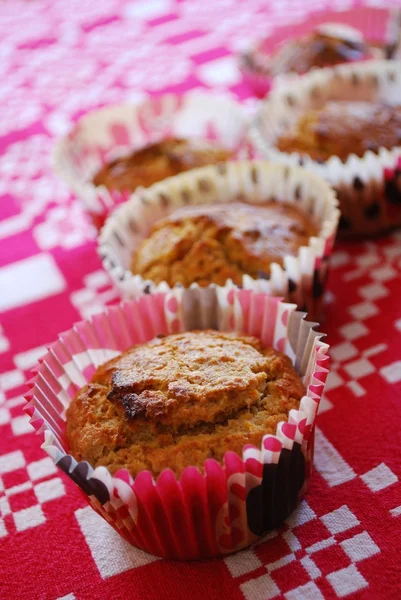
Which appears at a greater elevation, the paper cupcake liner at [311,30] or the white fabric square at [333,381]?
the paper cupcake liner at [311,30]

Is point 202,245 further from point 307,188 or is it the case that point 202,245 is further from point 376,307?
point 376,307

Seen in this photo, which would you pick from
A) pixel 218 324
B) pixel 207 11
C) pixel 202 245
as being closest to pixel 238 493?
pixel 218 324

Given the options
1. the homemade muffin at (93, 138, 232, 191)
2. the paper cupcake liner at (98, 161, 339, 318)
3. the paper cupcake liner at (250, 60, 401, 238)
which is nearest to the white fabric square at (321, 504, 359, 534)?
the paper cupcake liner at (98, 161, 339, 318)

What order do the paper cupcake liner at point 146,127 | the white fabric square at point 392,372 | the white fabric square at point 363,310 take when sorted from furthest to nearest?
the paper cupcake liner at point 146,127
the white fabric square at point 363,310
the white fabric square at point 392,372

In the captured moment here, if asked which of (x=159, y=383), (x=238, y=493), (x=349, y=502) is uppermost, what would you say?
(x=159, y=383)

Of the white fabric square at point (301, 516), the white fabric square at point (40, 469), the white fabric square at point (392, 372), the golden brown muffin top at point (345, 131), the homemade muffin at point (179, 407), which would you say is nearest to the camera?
the homemade muffin at point (179, 407)

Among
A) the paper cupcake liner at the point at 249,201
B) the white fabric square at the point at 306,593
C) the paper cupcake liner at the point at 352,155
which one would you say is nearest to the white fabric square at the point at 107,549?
the white fabric square at the point at 306,593

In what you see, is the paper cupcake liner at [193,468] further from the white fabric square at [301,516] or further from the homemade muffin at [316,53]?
the homemade muffin at [316,53]

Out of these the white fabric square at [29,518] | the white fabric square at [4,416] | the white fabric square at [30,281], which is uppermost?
the white fabric square at [30,281]
